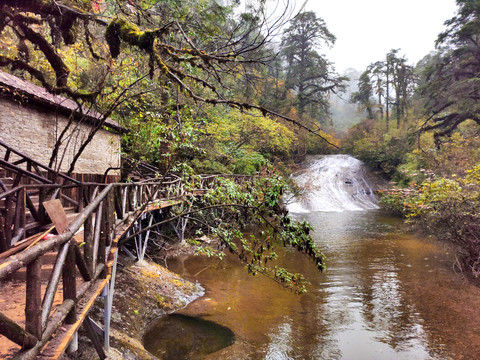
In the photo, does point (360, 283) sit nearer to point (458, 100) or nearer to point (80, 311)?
point (80, 311)

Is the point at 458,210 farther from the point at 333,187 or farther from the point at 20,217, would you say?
the point at 333,187

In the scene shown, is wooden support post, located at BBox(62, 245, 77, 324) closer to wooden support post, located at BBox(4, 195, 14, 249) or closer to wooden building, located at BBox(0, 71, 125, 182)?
wooden support post, located at BBox(4, 195, 14, 249)

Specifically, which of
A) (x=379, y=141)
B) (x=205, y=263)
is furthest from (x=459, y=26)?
(x=205, y=263)

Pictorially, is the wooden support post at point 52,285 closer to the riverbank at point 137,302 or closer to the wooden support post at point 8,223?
the riverbank at point 137,302

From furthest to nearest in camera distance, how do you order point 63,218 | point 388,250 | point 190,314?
point 388,250 < point 190,314 < point 63,218

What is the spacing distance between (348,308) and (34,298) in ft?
26.5

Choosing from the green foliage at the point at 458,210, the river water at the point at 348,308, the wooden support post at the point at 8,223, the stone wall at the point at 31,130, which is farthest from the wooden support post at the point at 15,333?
the green foliage at the point at 458,210

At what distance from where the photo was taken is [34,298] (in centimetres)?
157

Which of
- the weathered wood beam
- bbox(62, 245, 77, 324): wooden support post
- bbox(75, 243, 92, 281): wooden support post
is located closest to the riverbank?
bbox(75, 243, 92, 281): wooden support post

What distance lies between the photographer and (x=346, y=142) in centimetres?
3406

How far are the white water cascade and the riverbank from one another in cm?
1528

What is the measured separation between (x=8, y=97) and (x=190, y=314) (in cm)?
827

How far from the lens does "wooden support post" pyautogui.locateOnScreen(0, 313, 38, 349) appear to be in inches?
52.6

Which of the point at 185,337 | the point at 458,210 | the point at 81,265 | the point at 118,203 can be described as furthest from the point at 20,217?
the point at 458,210
